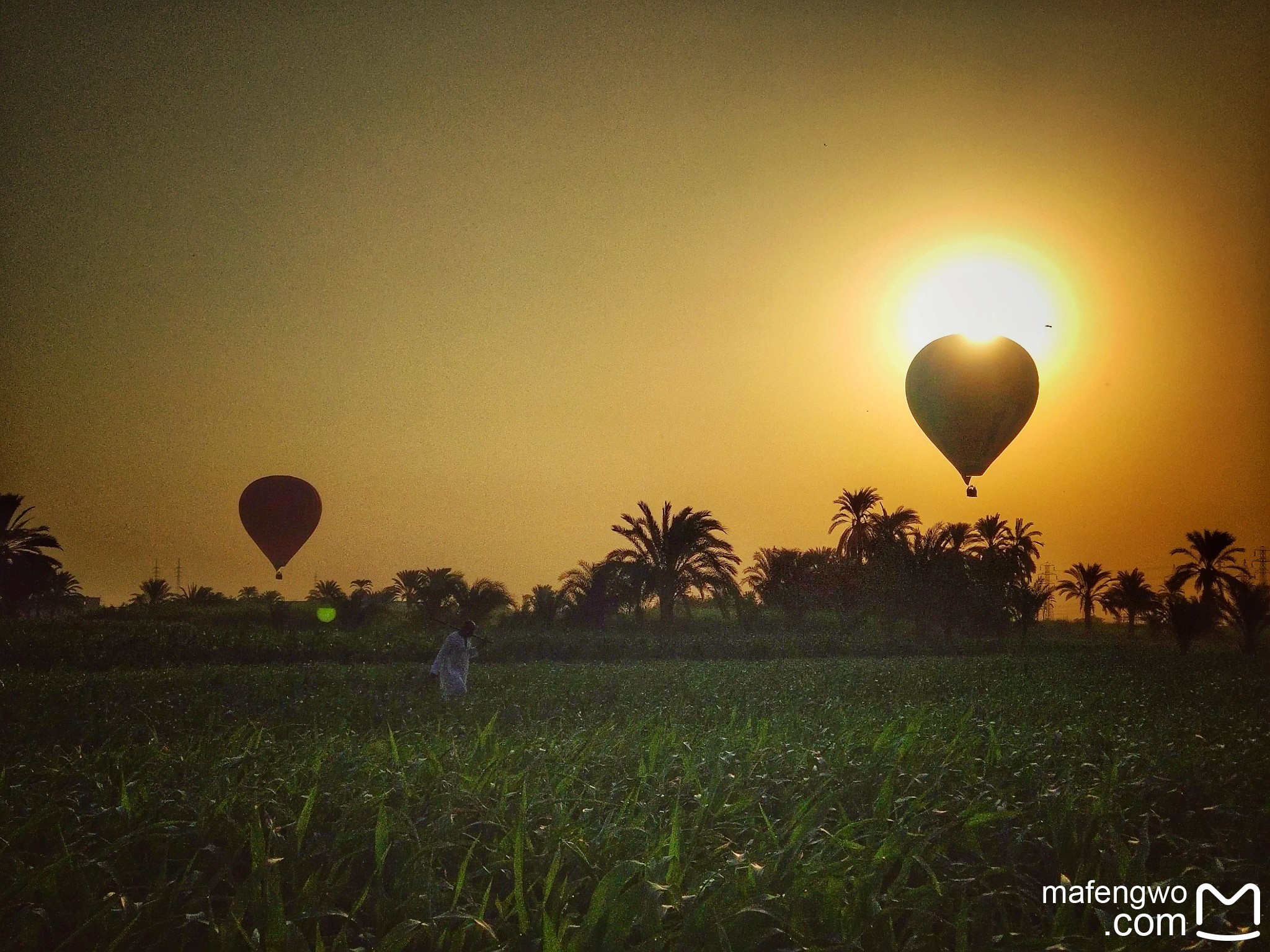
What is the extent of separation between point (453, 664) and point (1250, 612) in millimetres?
34728

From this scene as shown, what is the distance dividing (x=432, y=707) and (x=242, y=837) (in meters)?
8.65

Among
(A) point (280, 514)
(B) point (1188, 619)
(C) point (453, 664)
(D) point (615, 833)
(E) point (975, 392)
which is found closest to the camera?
(D) point (615, 833)

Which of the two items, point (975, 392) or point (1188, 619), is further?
point (1188, 619)

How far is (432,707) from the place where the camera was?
533 inches

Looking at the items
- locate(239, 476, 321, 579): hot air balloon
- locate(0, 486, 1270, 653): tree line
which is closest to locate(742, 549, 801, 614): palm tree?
locate(0, 486, 1270, 653): tree line

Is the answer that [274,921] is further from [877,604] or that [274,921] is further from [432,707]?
[877,604]

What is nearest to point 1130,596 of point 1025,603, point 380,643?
point 1025,603

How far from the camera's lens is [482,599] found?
3709cm

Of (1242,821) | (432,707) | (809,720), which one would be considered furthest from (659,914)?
(432,707)

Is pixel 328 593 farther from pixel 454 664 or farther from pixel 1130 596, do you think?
pixel 1130 596

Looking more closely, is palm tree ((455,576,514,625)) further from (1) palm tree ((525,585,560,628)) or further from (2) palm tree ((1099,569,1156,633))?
(2) palm tree ((1099,569,1156,633))

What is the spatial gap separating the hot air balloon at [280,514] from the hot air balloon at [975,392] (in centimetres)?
1574

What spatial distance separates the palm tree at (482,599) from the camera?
37.1 meters

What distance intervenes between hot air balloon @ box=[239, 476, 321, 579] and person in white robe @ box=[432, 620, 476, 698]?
1150 centimetres
